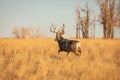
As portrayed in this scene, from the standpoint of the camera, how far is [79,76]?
7840 millimetres

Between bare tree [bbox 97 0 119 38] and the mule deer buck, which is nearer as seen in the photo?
the mule deer buck

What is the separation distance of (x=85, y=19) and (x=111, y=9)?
5894mm

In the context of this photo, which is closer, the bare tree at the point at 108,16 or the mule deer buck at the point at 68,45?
the mule deer buck at the point at 68,45

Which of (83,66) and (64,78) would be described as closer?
(64,78)

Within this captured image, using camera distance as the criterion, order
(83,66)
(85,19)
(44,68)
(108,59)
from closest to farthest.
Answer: (44,68), (83,66), (108,59), (85,19)

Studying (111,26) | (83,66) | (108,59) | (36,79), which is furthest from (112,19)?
(36,79)

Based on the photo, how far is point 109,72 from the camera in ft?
27.6

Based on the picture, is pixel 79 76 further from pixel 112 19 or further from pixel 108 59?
pixel 112 19

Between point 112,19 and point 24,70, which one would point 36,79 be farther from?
point 112,19

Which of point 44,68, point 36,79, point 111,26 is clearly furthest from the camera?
point 111,26

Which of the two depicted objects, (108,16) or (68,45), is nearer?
(68,45)

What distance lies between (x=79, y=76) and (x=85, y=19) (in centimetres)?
3320

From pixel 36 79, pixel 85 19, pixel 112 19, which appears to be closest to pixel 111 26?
pixel 112 19

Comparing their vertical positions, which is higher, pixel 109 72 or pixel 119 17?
pixel 119 17
